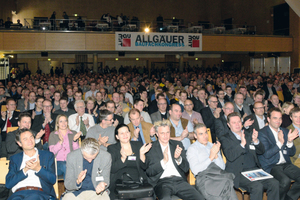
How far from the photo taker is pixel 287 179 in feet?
11.1

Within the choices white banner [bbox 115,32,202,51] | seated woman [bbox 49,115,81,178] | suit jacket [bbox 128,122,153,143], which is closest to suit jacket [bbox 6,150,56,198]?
seated woman [bbox 49,115,81,178]

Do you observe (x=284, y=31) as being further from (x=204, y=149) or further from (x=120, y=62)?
(x=204, y=149)

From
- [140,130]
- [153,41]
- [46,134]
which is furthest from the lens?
[153,41]

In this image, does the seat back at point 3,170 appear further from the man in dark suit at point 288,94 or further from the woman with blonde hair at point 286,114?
the man in dark suit at point 288,94

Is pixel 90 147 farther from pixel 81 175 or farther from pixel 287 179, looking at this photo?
pixel 287 179

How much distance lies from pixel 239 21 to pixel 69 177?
21038 millimetres

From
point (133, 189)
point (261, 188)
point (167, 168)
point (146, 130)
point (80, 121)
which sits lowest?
point (261, 188)

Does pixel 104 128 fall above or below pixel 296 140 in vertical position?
above

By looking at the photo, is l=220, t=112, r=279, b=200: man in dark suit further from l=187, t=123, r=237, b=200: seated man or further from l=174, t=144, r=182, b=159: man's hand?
l=174, t=144, r=182, b=159: man's hand

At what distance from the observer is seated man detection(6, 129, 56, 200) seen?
2.78 m

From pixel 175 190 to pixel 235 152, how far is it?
2.96ft

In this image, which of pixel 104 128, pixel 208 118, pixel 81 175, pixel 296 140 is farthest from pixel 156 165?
pixel 208 118

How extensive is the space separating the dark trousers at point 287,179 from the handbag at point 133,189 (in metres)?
A: 1.64

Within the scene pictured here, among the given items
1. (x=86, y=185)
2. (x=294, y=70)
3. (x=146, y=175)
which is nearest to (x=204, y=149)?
(x=146, y=175)
